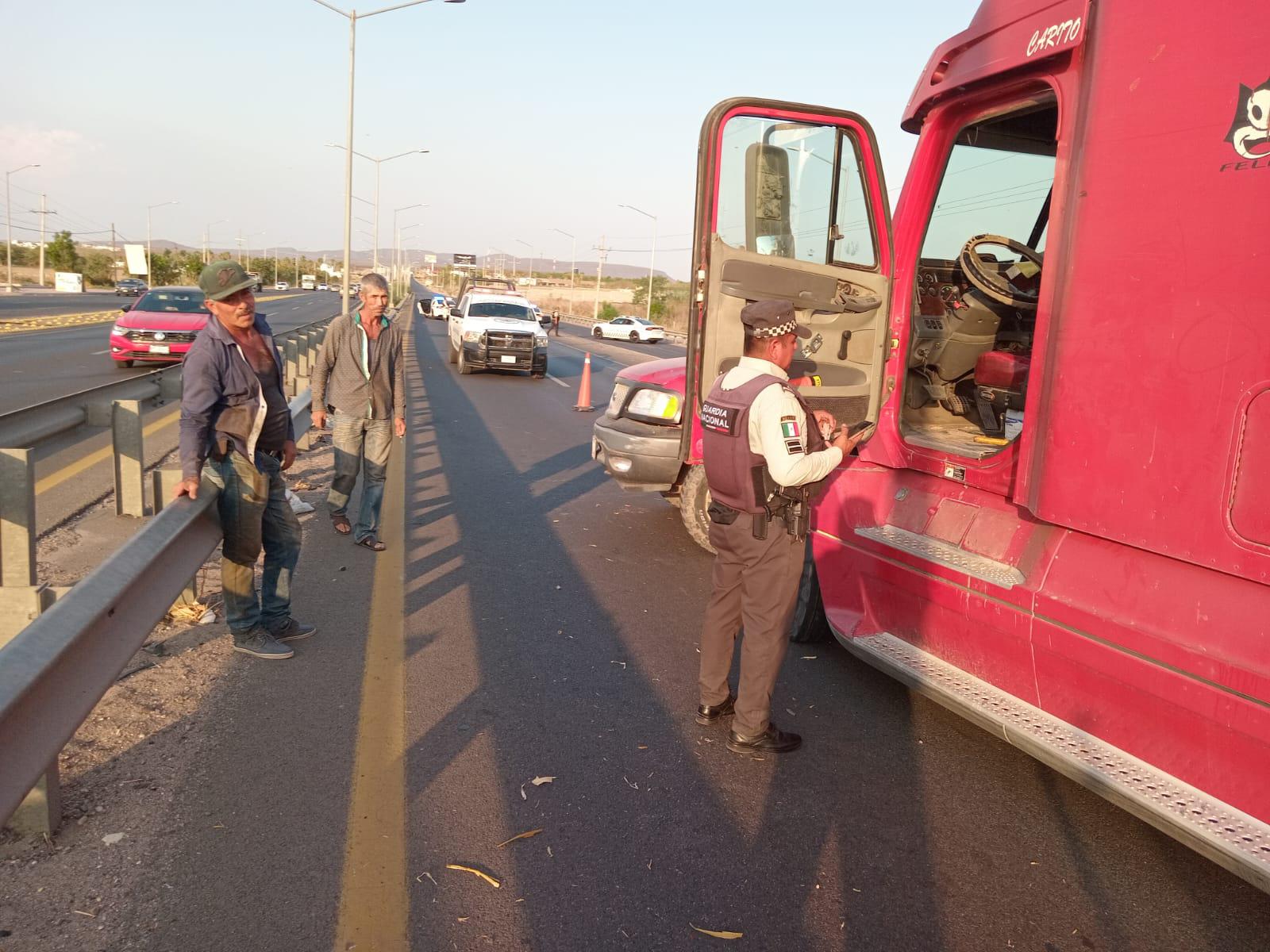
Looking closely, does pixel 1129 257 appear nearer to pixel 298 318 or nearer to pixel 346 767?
pixel 346 767

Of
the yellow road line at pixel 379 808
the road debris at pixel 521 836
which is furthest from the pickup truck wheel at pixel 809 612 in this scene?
the road debris at pixel 521 836

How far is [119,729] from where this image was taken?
4.02 metres

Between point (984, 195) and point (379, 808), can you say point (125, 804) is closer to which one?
point (379, 808)

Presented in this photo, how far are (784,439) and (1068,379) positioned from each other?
1.04m

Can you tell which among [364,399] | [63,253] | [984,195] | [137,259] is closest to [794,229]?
[984,195]

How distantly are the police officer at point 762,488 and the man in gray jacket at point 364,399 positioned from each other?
3646mm

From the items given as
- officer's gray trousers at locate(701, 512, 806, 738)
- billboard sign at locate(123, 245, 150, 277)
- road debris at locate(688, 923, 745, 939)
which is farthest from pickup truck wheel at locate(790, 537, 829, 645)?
billboard sign at locate(123, 245, 150, 277)

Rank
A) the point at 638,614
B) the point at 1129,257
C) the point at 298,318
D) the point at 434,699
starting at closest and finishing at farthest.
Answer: the point at 1129,257
the point at 434,699
the point at 638,614
the point at 298,318

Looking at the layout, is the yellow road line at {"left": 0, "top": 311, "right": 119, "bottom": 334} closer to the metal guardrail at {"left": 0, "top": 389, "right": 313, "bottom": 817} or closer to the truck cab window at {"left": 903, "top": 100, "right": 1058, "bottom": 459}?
the metal guardrail at {"left": 0, "top": 389, "right": 313, "bottom": 817}

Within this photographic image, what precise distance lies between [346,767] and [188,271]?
335 feet

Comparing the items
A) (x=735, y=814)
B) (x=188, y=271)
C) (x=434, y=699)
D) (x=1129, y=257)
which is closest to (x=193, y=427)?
(x=434, y=699)

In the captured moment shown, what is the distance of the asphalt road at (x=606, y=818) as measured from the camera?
117 inches

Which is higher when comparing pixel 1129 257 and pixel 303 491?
pixel 1129 257

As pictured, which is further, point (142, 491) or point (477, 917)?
point (142, 491)
